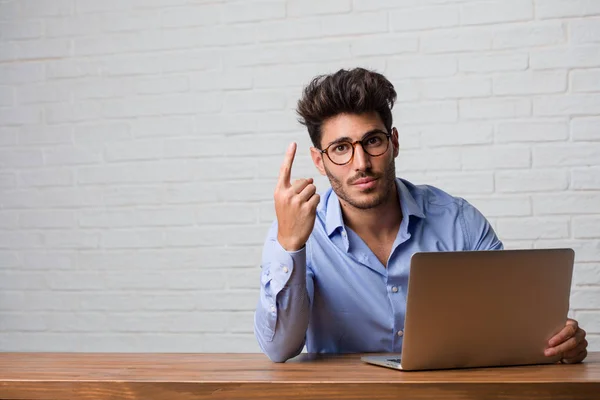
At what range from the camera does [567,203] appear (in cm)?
295

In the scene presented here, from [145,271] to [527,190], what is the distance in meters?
1.54

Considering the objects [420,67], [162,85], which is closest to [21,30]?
[162,85]

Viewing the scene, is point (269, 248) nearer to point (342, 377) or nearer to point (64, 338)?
point (342, 377)

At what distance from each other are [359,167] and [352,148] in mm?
68

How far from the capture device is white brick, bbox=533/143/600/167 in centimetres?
293

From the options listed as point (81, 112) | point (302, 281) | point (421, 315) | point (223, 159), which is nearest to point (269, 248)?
point (302, 281)

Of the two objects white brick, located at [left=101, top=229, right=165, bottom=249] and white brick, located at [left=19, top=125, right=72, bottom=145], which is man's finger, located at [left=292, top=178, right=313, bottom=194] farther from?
white brick, located at [left=19, top=125, right=72, bottom=145]

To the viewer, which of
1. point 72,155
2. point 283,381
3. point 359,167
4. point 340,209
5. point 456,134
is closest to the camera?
point 283,381

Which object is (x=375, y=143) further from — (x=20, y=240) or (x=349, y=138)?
(x=20, y=240)

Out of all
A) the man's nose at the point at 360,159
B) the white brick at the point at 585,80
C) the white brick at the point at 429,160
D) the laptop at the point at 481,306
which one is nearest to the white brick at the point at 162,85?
the white brick at the point at 429,160

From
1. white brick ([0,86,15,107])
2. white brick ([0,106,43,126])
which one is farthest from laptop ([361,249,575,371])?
white brick ([0,86,15,107])

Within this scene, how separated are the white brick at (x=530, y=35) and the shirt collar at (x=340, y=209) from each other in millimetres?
989

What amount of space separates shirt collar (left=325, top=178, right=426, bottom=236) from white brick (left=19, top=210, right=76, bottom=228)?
154cm

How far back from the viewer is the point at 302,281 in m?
1.92
